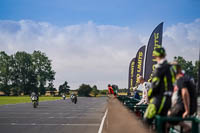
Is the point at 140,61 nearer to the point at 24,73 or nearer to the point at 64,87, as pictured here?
the point at 24,73

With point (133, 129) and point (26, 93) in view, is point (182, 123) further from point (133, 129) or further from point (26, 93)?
point (26, 93)

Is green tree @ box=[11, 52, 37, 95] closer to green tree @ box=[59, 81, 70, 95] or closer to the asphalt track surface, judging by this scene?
green tree @ box=[59, 81, 70, 95]

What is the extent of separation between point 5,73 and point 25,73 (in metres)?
8.51

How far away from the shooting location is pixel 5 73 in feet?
383

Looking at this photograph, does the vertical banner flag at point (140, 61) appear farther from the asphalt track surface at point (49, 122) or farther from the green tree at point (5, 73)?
the green tree at point (5, 73)

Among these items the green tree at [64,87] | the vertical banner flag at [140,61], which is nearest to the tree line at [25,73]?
Answer: the green tree at [64,87]

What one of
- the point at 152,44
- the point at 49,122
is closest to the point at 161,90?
the point at 49,122

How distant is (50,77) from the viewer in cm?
12188

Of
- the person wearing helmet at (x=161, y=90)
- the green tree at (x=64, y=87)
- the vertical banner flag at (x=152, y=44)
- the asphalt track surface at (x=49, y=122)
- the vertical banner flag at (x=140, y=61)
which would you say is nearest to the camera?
the person wearing helmet at (x=161, y=90)

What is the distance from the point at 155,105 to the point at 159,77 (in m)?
0.41

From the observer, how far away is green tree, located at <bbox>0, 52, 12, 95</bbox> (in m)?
116

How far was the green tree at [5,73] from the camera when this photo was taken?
115875mm

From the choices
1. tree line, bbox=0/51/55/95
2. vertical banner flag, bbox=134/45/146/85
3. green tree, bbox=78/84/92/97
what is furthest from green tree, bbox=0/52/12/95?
vertical banner flag, bbox=134/45/146/85

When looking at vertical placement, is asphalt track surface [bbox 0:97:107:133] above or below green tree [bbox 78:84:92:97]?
below
